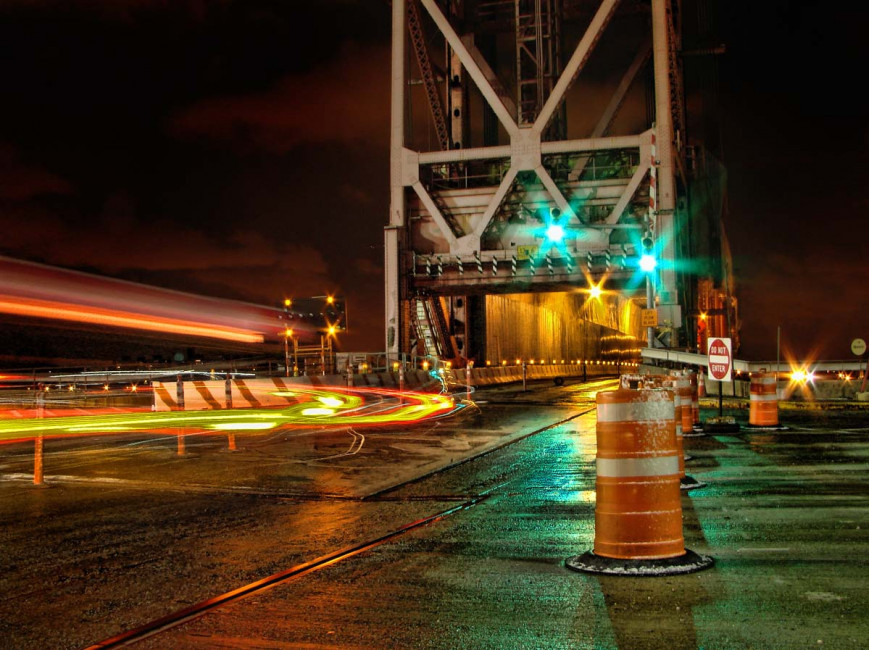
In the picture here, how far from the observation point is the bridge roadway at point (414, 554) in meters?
4.61

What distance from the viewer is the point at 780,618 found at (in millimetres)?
4586

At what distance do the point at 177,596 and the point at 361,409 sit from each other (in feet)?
58.6

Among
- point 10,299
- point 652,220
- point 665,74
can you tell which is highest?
point 665,74

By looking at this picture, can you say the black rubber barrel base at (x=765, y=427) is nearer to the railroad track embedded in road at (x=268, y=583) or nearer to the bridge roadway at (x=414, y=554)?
the bridge roadway at (x=414, y=554)

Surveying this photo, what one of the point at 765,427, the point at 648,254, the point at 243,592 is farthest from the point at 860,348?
the point at 243,592

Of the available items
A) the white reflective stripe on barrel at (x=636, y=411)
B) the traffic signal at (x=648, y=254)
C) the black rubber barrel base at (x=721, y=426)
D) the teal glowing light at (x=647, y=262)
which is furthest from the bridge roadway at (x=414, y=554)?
the teal glowing light at (x=647, y=262)

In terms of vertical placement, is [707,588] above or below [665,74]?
below

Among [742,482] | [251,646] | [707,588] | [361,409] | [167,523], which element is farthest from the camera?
[361,409]

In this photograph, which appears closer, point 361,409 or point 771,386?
point 771,386

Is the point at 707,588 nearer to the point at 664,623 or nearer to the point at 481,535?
the point at 664,623

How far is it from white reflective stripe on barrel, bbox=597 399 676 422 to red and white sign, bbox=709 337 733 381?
458 inches

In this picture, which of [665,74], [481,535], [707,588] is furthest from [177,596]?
[665,74]

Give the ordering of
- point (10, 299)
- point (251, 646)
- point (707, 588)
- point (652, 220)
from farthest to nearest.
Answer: point (652, 220), point (10, 299), point (707, 588), point (251, 646)

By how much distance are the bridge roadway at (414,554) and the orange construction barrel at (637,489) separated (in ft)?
0.92
